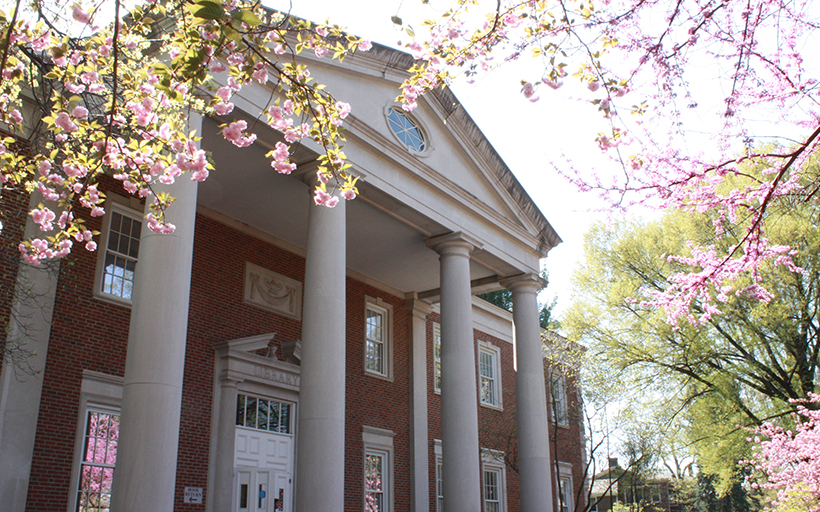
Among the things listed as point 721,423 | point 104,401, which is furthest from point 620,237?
point 104,401

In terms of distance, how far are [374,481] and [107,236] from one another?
948cm

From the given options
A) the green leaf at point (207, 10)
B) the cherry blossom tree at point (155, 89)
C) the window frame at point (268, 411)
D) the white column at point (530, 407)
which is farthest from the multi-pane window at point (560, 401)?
the green leaf at point (207, 10)

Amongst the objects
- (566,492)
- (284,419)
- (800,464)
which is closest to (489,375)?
(566,492)

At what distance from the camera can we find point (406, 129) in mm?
15484

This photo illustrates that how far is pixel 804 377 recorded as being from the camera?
2038 cm

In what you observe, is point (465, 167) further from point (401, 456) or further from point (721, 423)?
point (721, 423)

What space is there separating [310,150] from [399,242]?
581 centimetres

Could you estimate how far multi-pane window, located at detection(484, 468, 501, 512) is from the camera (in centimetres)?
2228

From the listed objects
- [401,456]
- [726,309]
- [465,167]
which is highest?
[465,167]

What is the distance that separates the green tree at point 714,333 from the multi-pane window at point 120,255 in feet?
46.5

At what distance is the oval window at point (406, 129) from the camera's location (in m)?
15.1

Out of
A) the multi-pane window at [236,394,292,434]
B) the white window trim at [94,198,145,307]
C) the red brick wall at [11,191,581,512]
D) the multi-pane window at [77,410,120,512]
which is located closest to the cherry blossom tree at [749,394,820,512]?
the red brick wall at [11,191,581,512]

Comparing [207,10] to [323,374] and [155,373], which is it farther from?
[323,374]

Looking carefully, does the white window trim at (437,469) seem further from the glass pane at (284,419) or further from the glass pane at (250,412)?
the glass pane at (250,412)
